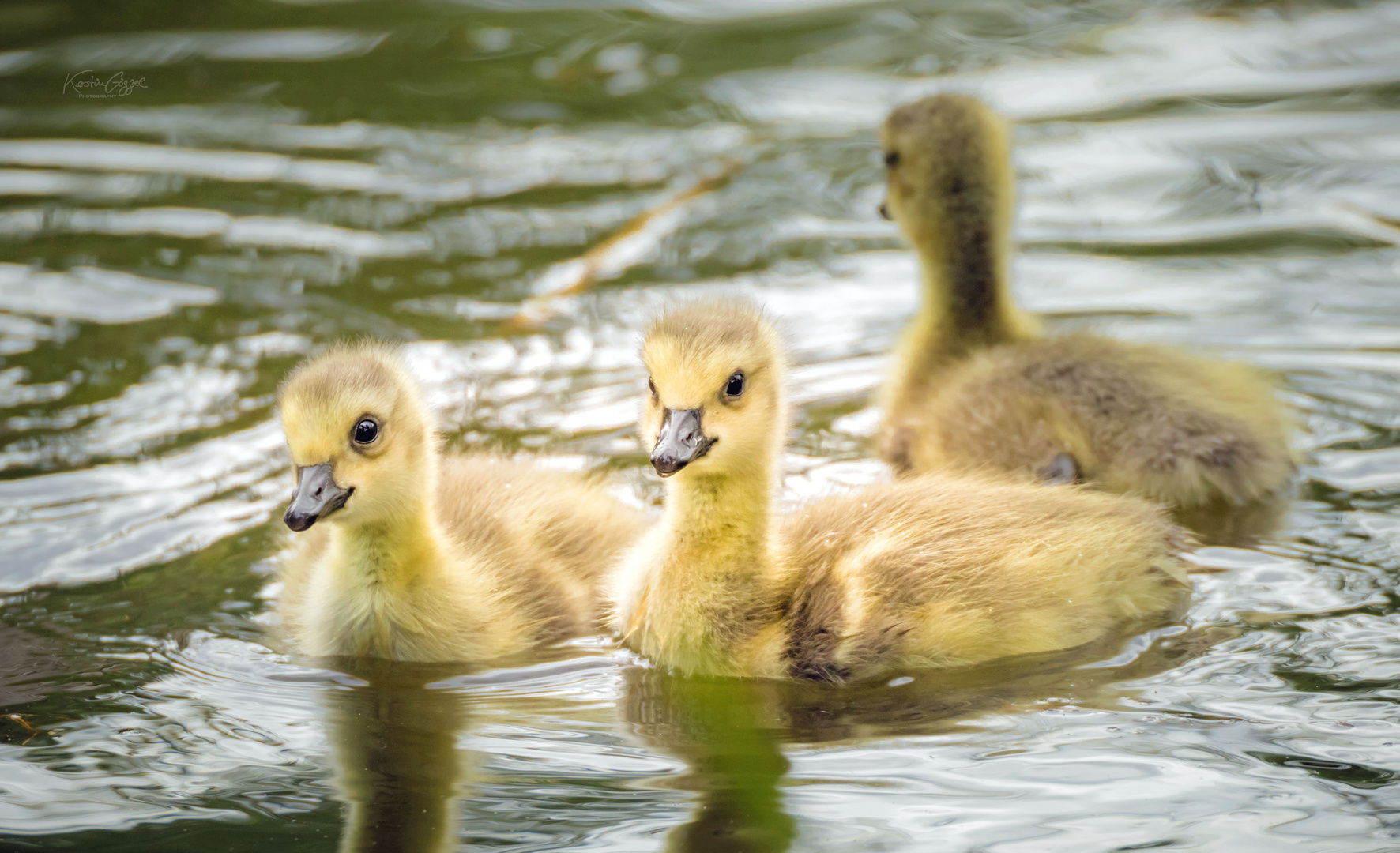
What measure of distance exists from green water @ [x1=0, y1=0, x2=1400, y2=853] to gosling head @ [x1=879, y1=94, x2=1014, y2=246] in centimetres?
71

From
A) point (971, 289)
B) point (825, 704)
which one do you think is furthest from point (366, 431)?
point (971, 289)

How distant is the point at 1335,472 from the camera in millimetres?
4871

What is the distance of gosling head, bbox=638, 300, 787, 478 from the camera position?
3689 millimetres

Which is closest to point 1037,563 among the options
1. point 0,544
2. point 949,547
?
point 949,547

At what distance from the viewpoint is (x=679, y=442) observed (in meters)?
3.64

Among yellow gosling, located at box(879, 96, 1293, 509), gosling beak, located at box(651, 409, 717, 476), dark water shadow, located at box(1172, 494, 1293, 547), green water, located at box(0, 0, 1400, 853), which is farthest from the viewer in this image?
yellow gosling, located at box(879, 96, 1293, 509)

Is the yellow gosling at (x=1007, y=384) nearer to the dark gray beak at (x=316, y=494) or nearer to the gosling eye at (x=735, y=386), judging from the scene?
the gosling eye at (x=735, y=386)

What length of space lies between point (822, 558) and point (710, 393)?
18.8 inches

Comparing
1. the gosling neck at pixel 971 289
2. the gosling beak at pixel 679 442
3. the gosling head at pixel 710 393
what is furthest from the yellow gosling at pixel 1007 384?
the gosling beak at pixel 679 442

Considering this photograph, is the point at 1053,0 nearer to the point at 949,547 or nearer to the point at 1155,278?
the point at 1155,278

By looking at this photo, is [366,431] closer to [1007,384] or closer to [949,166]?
[1007,384]

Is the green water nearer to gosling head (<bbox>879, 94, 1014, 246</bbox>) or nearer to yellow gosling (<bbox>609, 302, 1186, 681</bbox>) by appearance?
yellow gosling (<bbox>609, 302, 1186, 681</bbox>)
